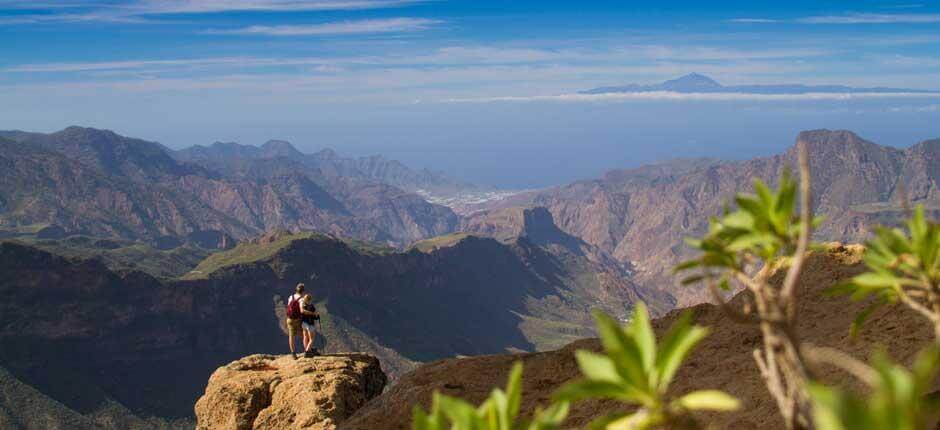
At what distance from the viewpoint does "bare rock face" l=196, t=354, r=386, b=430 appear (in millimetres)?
18656

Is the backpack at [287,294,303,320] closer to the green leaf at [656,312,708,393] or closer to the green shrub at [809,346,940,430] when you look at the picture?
the green leaf at [656,312,708,393]

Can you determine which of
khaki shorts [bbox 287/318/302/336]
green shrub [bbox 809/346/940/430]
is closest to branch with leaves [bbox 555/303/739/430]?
green shrub [bbox 809/346/940/430]

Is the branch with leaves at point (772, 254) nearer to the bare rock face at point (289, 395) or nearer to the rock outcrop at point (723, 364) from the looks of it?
the rock outcrop at point (723, 364)

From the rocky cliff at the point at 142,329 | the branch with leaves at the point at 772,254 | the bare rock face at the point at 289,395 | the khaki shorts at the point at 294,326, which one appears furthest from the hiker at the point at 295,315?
the rocky cliff at the point at 142,329

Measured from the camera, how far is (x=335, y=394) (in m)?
18.9

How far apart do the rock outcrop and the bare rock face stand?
1112 millimetres

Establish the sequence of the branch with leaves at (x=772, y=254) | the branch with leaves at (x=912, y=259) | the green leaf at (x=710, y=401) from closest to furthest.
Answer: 1. the green leaf at (x=710, y=401)
2. the branch with leaves at (x=772, y=254)
3. the branch with leaves at (x=912, y=259)

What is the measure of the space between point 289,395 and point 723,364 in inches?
450

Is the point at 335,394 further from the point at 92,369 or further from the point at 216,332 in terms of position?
the point at 216,332

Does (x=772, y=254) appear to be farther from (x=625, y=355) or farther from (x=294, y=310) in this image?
(x=294, y=310)

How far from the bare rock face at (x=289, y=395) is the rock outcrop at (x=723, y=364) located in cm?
111

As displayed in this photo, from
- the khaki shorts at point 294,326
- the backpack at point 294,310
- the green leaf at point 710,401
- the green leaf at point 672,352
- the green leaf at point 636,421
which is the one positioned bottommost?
the khaki shorts at point 294,326

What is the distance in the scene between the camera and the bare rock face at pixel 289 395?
1866 centimetres

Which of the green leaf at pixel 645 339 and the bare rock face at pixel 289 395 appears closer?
the green leaf at pixel 645 339
